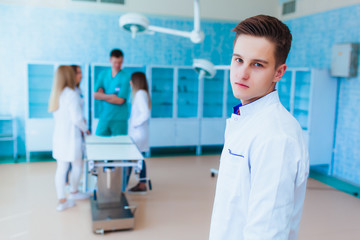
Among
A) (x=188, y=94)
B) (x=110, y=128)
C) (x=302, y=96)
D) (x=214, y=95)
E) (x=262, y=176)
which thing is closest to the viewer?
(x=262, y=176)

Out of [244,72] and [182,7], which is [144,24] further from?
[182,7]

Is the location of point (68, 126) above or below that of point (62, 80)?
below

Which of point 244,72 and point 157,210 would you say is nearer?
point 244,72

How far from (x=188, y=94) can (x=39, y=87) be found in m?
2.91

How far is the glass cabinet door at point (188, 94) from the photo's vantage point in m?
6.88

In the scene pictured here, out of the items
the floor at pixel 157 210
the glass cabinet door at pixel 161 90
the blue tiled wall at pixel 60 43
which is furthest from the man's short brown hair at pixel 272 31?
the glass cabinet door at pixel 161 90

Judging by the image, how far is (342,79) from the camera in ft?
18.2

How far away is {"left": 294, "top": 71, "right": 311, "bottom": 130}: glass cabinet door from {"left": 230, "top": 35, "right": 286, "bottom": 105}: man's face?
201 inches

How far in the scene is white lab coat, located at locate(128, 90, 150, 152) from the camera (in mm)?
4320

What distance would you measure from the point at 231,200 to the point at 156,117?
550 centimetres

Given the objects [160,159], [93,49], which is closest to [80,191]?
[160,159]

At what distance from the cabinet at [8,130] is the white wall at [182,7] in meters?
2.12

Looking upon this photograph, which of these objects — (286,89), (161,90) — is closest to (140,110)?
(161,90)

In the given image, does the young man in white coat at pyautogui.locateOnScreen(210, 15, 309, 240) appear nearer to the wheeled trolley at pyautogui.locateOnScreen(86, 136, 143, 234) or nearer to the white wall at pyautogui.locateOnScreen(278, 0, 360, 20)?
the wheeled trolley at pyautogui.locateOnScreen(86, 136, 143, 234)
